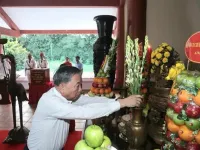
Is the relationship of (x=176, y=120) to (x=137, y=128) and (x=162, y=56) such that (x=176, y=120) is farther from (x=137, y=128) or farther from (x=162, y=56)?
(x=162, y=56)

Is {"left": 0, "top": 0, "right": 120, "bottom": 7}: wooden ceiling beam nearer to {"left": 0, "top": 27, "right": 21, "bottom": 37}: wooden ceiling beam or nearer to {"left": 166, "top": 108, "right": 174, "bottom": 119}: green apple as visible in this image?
{"left": 0, "top": 27, "right": 21, "bottom": 37}: wooden ceiling beam

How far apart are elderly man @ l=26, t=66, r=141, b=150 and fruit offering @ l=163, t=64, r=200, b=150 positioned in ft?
0.65

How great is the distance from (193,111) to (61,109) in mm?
598

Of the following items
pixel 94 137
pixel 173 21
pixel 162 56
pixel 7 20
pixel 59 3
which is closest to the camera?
pixel 94 137

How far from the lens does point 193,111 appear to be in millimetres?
897

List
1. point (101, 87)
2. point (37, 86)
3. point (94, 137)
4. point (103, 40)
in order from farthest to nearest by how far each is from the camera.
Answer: point (37, 86) → point (103, 40) → point (101, 87) → point (94, 137)

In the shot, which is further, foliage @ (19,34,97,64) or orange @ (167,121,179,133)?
foliage @ (19,34,97,64)

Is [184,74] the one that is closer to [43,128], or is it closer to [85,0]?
[43,128]

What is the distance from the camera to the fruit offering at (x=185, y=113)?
2.97ft

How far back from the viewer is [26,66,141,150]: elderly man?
1112mm

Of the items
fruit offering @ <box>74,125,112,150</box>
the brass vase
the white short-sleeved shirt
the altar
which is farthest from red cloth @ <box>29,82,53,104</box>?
fruit offering @ <box>74,125,112,150</box>

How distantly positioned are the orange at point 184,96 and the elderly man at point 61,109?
23cm

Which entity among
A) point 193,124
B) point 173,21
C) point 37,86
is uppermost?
point 173,21

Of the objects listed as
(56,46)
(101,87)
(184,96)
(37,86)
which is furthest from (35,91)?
(184,96)
